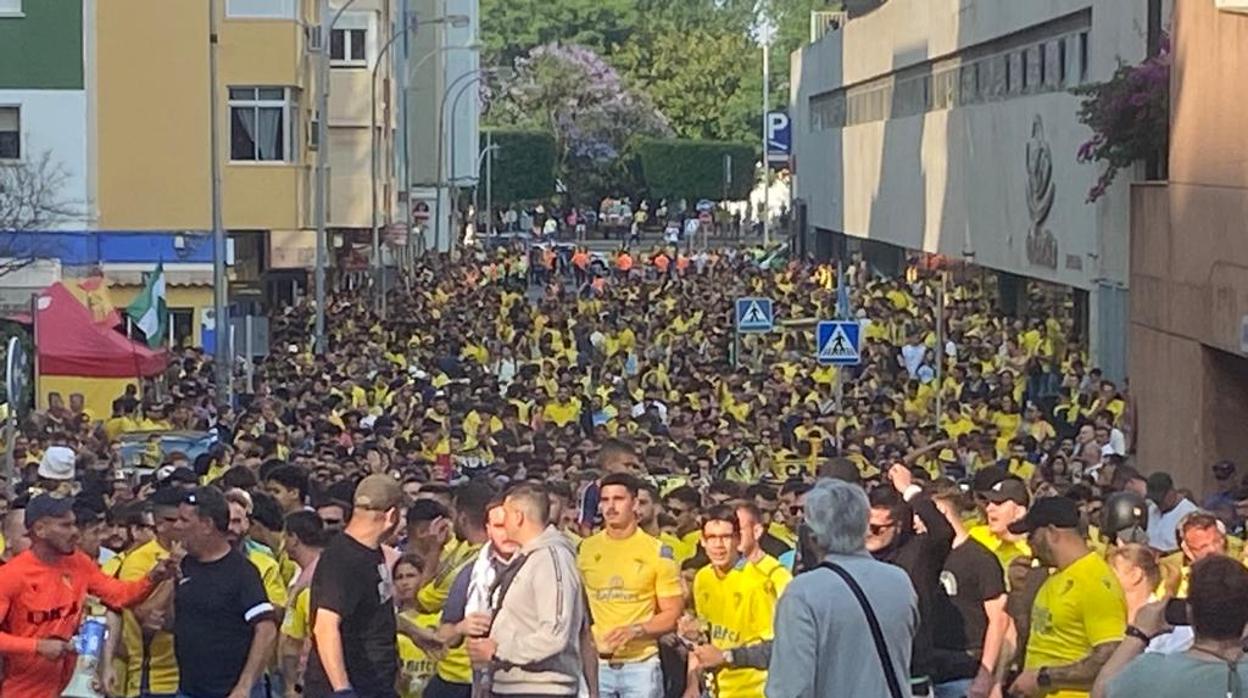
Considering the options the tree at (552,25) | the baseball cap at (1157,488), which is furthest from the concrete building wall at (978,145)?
the tree at (552,25)

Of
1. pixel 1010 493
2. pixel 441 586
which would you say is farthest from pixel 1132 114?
pixel 441 586

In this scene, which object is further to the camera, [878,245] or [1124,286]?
[878,245]

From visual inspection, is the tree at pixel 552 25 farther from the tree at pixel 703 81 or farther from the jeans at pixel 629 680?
the jeans at pixel 629 680

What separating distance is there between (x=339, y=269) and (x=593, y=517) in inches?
1829

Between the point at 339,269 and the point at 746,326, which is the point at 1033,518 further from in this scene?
the point at 339,269

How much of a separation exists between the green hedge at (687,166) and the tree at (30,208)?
81.0m

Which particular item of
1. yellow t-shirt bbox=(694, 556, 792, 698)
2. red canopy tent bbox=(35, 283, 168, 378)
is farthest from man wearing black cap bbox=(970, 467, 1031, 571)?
red canopy tent bbox=(35, 283, 168, 378)

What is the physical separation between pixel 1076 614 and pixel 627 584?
234cm

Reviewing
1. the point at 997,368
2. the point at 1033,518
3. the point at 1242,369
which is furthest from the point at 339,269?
the point at 1033,518

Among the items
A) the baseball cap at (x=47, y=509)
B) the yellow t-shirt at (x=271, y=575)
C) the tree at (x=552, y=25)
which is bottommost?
the yellow t-shirt at (x=271, y=575)

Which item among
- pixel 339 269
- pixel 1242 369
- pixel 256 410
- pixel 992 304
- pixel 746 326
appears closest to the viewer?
pixel 1242 369

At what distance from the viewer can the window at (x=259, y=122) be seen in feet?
152

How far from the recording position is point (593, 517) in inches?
607

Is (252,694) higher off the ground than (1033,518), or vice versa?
(1033,518)
